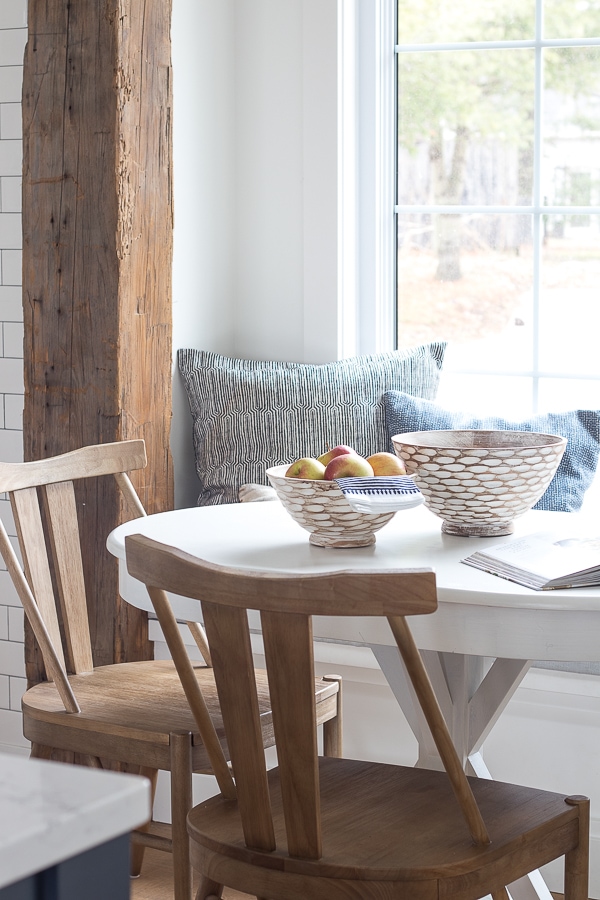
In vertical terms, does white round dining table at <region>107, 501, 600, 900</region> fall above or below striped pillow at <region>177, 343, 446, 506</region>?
below

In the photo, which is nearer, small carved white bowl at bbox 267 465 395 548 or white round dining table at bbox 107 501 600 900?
white round dining table at bbox 107 501 600 900

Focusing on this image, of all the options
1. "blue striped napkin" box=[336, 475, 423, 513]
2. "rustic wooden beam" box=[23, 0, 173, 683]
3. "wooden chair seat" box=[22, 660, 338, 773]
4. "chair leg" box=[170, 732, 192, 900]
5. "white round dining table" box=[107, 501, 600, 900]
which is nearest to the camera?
"white round dining table" box=[107, 501, 600, 900]

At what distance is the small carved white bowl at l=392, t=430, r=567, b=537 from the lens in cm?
187

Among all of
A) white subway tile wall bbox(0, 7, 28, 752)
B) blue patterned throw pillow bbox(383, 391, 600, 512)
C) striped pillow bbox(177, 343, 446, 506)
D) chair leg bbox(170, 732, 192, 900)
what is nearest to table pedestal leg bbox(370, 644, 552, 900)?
chair leg bbox(170, 732, 192, 900)

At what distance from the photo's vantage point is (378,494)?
71.7 inches

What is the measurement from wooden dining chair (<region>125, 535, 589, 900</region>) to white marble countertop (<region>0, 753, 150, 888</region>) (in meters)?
0.72

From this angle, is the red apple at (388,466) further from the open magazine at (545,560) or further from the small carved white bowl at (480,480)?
the open magazine at (545,560)

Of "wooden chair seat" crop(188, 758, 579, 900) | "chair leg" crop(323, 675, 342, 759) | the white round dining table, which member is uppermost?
the white round dining table

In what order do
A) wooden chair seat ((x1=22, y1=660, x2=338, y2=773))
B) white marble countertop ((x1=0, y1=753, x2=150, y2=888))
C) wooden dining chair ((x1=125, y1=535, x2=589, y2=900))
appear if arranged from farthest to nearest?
wooden chair seat ((x1=22, y1=660, x2=338, y2=773)), wooden dining chair ((x1=125, y1=535, x2=589, y2=900)), white marble countertop ((x1=0, y1=753, x2=150, y2=888))

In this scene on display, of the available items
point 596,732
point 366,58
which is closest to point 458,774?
point 596,732

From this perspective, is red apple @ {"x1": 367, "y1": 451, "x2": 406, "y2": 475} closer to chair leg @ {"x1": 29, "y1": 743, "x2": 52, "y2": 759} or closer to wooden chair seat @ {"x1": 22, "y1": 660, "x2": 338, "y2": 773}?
wooden chair seat @ {"x1": 22, "y1": 660, "x2": 338, "y2": 773}

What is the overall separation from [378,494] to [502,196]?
1.96 metres

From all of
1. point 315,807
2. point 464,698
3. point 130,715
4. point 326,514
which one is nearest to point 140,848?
point 130,715

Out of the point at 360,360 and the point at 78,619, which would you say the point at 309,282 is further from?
the point at 78,619
